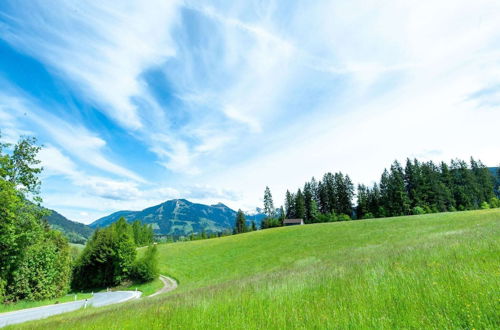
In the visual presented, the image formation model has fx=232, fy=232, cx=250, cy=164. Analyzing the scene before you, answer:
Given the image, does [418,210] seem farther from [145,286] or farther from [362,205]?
[145,286]

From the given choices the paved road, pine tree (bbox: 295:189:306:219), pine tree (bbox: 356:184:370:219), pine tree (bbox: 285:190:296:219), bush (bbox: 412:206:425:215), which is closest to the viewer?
the paved road

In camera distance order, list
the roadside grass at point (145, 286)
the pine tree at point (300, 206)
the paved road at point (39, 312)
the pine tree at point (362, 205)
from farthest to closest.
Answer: the pine tree at point (300, 206), the pine tree at point (362, 205), the roadside grass at point (145, 286), the paved road at point (39, 312)

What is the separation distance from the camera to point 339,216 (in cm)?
8050

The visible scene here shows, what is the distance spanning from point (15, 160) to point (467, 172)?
376ft

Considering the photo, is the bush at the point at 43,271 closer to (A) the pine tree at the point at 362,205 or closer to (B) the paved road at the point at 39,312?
(B) the paved road at the point at 39,312

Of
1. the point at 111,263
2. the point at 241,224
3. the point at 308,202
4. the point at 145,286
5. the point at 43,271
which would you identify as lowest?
the point at 145,286

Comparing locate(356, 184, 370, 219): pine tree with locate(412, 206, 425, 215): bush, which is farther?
locate(356, 184, 370, 219): pine tree

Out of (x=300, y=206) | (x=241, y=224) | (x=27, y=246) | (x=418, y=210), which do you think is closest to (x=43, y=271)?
(x=27, y=246)

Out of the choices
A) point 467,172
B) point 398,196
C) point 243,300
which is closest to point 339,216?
point 398,196

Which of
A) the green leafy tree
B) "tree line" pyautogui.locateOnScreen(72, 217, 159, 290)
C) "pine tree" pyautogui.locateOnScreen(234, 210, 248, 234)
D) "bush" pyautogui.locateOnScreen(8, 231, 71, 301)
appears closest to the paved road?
"bush" pyautogui.locateOnScreen(8, 231, 71, 301)

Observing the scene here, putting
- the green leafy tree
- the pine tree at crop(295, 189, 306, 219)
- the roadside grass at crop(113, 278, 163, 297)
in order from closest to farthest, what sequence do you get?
the roadside grass at crop(113, 278, 163, 297)
the green leafy tree
the pine tree at crop(295, 189, 306, 219)

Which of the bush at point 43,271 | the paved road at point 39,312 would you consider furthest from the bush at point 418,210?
the bush at point 43,271

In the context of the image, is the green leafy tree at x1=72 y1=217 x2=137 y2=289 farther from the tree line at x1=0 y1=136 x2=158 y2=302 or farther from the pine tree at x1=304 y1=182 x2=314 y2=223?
the pine tree at x1=304 y1=182 x2=314 y2=223

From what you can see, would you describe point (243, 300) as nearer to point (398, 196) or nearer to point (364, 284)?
point (364, 284)
